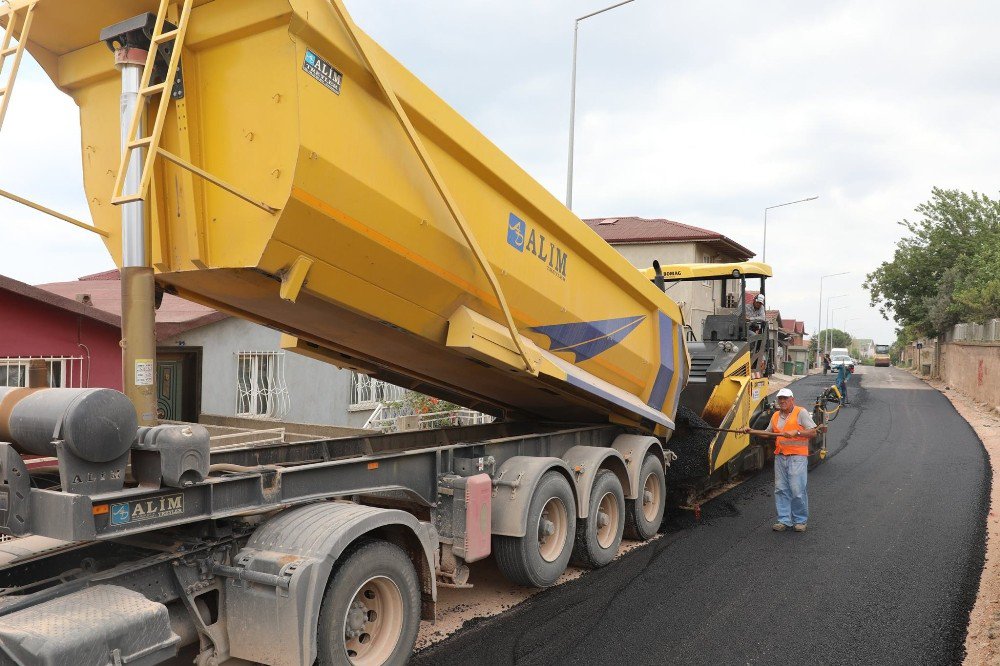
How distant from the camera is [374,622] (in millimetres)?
3938

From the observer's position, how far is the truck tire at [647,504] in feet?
22.4

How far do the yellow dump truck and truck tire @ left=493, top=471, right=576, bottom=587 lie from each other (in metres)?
0.02

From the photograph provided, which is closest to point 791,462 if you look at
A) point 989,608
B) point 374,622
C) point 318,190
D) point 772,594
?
point 772,594

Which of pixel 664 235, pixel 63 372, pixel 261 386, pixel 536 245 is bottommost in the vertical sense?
pixel 261 386

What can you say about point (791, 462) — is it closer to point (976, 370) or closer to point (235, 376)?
point (235, 376)

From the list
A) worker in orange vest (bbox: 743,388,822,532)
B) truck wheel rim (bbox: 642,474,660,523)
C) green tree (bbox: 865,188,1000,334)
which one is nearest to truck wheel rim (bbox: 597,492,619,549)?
truck wheel rim (bbox: 642,474,660,523)

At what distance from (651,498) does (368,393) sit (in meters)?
7.28

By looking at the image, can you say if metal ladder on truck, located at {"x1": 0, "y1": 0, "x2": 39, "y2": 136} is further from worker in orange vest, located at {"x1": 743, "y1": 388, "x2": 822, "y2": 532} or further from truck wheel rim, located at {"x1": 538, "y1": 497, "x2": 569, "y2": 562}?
worker in orange vest, located at {"x1": 743, "y1": 388, "x2": 822, "y2": 532}

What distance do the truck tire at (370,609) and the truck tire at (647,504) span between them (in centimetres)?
321

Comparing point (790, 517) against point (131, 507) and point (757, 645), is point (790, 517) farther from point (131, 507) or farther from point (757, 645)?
point (131, 507)

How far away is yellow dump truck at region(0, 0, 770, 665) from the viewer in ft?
10.0

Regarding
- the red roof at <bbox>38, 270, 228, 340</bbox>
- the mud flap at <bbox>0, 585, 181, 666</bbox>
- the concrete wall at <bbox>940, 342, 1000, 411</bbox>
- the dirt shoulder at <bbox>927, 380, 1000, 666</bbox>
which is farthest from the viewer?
the concrete wall at <bbox>940, 342, 1000, 411</bbox>

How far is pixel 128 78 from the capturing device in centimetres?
352

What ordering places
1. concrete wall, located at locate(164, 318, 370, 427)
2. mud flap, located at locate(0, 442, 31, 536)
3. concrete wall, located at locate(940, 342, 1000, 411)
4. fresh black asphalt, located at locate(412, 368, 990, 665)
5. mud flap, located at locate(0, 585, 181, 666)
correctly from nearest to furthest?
mud flap, located at locate(0, 585, 181, 666) → mud flap, located at locate(0, 442, 31, 536) → fresh black asphalt, located at locate(412, 368, 990, 665) → concrete wall, located at locate(164, 318, 370, 427) → concrete wall, located at locate(940, 342, 1000, 411)
